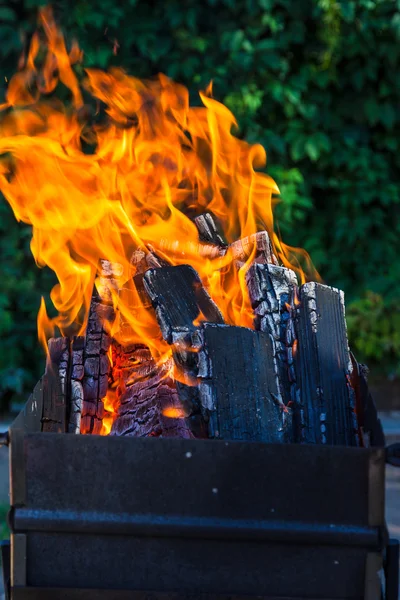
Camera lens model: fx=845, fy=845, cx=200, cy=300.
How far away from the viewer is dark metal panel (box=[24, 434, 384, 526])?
176 cm

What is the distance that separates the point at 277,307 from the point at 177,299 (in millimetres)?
289

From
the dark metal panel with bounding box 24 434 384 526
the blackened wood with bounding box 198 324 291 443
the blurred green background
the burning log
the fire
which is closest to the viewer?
the dark metal panel with bounding box 24 434 384 526

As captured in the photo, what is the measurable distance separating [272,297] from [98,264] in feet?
1.81

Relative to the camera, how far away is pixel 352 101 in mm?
5020

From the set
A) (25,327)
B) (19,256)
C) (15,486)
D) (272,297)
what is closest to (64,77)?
(19,256)

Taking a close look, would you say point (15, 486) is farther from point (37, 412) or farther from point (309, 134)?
point (309, 134)

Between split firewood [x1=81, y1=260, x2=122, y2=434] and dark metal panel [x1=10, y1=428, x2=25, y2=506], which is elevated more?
split firewood [x1=81, y1=260, x2=122, y2=434]

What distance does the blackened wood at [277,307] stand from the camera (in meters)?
2.25

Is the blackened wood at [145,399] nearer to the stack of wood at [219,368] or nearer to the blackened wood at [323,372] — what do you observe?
the stack of wood at [219,368]

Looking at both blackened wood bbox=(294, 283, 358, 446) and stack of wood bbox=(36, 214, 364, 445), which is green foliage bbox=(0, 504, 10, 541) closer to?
stack of wood bbox=(36, 214, 364, 445)

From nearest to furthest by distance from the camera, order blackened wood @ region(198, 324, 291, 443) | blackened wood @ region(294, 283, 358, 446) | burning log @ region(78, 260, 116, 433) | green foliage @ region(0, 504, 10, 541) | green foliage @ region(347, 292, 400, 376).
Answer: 1. blackened wood @ region(198, 324, 291, 443)
2. blackened wood @ region(294, 283, 358, 446)
3. burning log @ region(78, 260, 116, 433)
4. green foliage @ region(0, 504, 10, 541)
5. green foliage @ region(347, 292, 400, 376)

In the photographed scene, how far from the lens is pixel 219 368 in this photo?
2.07 m

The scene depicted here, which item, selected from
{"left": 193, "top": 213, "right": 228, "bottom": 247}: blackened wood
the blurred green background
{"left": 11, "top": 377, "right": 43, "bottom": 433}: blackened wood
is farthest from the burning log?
the blurred green background

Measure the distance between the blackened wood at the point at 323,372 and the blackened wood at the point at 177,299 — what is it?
0.80ft
